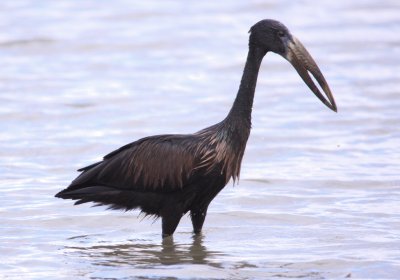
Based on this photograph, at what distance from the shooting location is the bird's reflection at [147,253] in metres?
9.61

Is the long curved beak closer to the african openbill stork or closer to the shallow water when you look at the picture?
the african openbill stork

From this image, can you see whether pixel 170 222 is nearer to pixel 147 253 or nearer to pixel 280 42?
pixel 147 253

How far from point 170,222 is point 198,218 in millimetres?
305

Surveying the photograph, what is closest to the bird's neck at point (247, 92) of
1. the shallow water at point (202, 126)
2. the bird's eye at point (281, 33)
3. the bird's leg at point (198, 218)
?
the bird's eye at point (281, 33)

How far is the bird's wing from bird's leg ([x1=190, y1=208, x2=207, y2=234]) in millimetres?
362

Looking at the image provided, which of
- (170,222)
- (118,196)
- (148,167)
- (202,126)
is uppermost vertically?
(202,126)

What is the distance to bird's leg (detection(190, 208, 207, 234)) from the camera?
1009cm

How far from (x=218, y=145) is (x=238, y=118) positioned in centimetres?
30

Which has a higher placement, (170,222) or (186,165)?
(186,165)

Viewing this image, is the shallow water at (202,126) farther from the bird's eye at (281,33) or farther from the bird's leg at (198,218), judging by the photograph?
the bird's eye at (281,33)

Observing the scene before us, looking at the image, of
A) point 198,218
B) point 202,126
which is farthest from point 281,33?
point 202,126

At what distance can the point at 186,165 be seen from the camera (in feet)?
32.1

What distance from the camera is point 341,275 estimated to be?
29.9 feet

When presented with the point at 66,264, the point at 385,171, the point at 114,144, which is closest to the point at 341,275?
the point at 66,264
